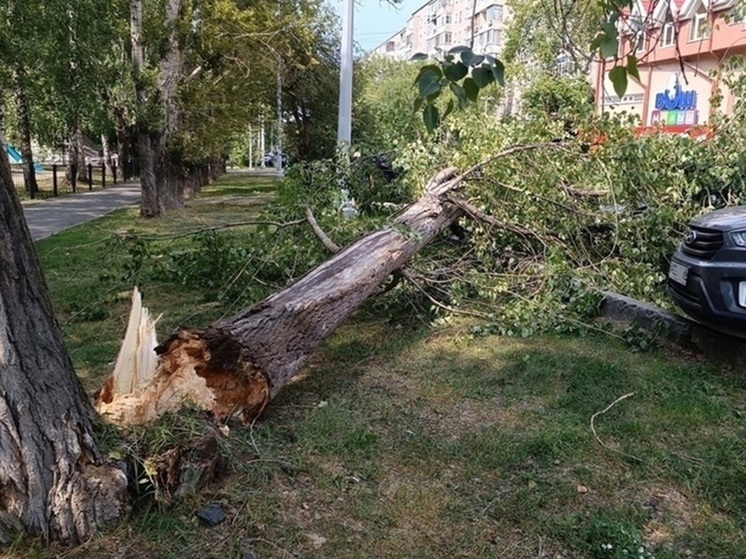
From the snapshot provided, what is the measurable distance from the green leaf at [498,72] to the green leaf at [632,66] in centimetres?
36

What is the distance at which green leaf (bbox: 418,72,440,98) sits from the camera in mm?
1456

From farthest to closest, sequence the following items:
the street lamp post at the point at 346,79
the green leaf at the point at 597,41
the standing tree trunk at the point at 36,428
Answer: the street lamp post at the point at 346,79, the standing tree trunk at the point at 36,428, the green leaf at the point at 597,41

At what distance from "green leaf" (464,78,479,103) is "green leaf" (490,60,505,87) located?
49 millimetres

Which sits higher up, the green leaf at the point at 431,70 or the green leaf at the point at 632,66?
the green leaf at the point at 632,66

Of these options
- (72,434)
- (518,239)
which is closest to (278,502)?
(72,434)

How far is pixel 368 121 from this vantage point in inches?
1092

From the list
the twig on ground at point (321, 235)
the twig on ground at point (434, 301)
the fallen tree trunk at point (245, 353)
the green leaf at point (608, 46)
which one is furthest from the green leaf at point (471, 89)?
the twig on ground at point (321, 235)

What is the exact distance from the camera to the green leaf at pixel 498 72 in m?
1.50

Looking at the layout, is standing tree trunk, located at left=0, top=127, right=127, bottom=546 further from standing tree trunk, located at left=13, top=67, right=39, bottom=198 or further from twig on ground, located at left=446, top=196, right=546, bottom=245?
standing tree trunk, located at left=13, top=67, right=39, bottom=198

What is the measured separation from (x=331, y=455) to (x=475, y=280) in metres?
2.78

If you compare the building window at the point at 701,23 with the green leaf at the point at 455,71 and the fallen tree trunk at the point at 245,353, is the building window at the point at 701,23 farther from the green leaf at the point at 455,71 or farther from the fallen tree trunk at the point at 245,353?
the fallen tree trunk at the point at 245,353

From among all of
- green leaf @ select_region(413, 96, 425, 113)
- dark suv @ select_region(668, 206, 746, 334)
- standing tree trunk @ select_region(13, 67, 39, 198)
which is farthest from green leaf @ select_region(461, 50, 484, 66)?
standing tree trunk @ select_region(13, 67, 39, 198)

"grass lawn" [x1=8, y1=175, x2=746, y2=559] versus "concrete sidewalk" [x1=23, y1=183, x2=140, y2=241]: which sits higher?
"concrete sidewalk" [x1=23, y1=183, x2=140, y2=241]

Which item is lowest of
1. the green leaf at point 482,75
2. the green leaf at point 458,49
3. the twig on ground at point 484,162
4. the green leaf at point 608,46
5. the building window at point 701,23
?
the twig on ground at point 484,162
